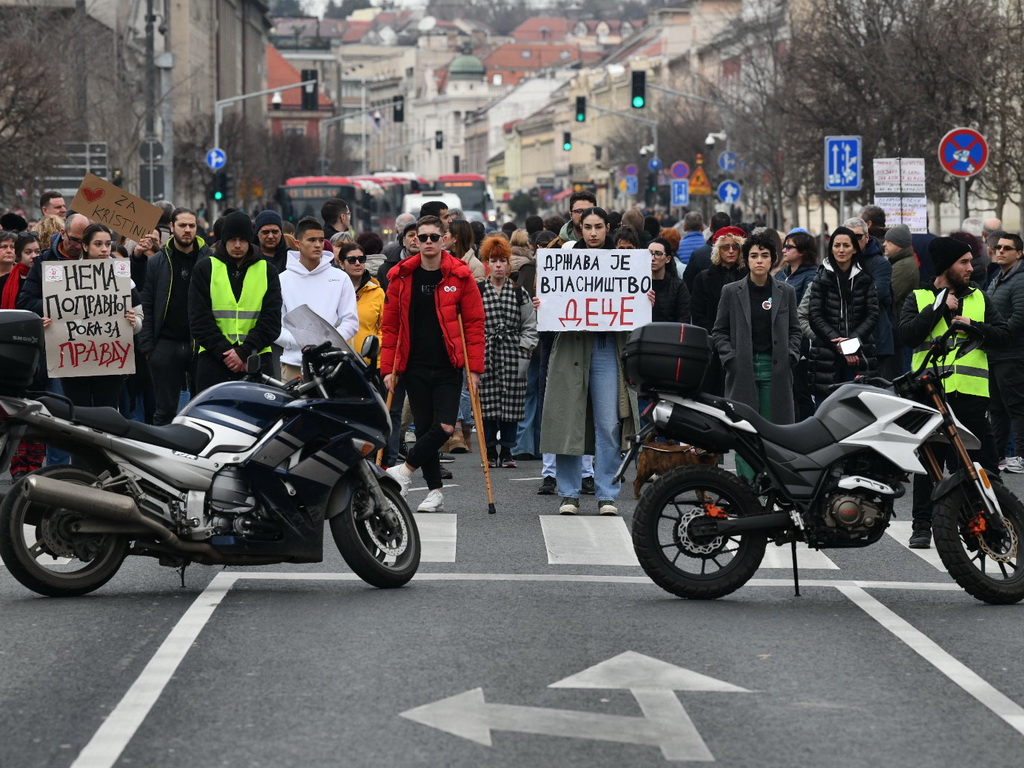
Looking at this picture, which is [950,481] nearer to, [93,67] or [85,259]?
[85,259]

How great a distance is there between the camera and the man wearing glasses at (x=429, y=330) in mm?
13188

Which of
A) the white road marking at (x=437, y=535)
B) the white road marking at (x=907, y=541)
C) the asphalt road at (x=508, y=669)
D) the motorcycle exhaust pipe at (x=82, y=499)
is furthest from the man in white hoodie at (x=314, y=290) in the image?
the motorcycle exhaust pipe at (x=82, y=499)

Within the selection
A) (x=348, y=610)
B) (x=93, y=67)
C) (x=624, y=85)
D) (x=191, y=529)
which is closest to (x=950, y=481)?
(x=348, y=610)

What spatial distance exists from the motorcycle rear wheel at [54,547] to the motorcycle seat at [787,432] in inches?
117

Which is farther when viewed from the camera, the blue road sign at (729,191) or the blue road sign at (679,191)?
the blue road sign at (679,191)

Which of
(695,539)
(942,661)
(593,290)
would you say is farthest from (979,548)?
(593,290)

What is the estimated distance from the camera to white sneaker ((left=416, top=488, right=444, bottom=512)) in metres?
13.7

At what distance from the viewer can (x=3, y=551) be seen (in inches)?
375

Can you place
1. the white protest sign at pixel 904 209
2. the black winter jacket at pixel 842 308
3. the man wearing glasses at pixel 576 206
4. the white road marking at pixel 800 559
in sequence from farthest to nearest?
the white protest sign at pixel 904 209
the man wearing glasses at pixel 576 206
the black winter jacket at pixel 842 308
the white road marking at pixel 800 559

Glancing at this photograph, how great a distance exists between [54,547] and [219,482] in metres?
0.84

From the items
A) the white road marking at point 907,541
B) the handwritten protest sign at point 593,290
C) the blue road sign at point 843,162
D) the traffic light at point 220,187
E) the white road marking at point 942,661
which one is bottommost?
the white road marking at point 942,661

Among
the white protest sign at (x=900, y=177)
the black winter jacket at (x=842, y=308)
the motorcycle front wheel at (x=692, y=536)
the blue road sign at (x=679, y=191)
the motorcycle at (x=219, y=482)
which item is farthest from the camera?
the blue road sign at (x=679, y=191)

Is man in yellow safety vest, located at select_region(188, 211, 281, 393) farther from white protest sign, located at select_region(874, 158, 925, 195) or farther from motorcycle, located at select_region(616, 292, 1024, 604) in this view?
white protest sign, located at select_region(874, 158, 925, 195)

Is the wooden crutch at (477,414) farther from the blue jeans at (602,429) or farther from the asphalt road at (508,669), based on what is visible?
the asphalt road at (508,669)
